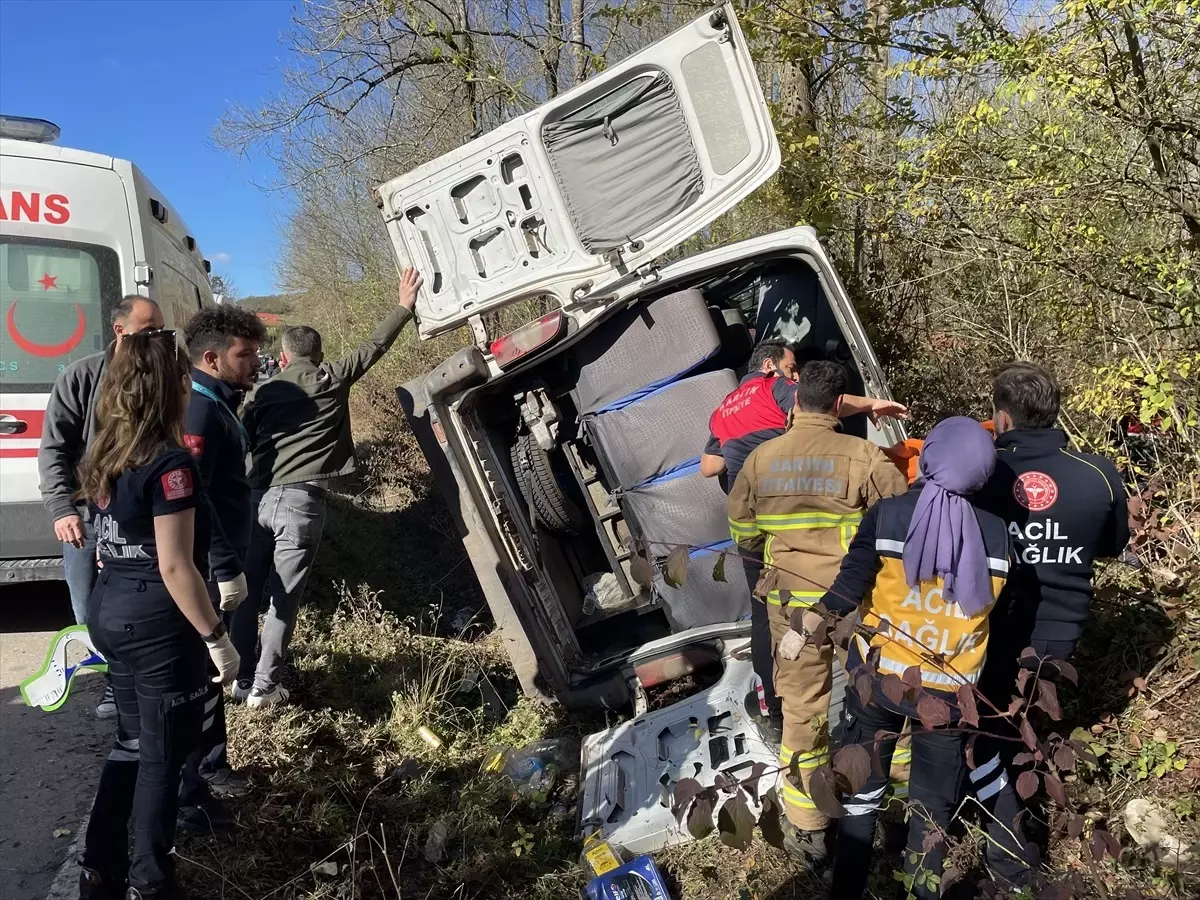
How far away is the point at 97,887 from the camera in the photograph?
2.36 meters

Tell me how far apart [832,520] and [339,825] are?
2.13 meters

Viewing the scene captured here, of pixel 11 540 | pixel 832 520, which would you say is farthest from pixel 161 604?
pixel 11 540

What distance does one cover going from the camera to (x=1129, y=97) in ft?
10.8

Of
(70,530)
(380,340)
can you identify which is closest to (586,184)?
(380,340)

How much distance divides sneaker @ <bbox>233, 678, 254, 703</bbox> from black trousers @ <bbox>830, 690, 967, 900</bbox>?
2.61m

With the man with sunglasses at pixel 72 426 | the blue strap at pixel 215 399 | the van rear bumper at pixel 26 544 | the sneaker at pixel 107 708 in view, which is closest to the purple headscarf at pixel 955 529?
the blue strap at pixel 215 399

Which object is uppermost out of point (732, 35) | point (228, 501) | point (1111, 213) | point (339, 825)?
point (732, 35)

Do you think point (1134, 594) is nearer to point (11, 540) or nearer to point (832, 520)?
point (832, 520)

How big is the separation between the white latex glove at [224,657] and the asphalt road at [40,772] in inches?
34.6

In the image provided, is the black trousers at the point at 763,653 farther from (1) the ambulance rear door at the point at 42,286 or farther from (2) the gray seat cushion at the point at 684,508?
(1) the ambulance rear door at the point at 42,286

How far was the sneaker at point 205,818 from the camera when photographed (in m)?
2.83

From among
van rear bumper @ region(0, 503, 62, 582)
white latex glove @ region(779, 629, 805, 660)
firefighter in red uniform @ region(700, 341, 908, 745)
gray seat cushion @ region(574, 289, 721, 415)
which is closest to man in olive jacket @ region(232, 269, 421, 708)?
gray seat cushion @ region(574, 289, 721, 415)

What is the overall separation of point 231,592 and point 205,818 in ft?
2.85

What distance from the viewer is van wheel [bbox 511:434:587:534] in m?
4.20
